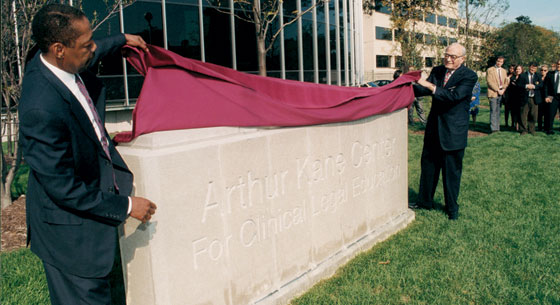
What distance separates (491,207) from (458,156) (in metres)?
1.11

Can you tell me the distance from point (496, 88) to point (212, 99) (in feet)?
41.0

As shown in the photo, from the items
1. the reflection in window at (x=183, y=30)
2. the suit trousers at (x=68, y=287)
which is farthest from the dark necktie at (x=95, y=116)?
the reflection in window at (x=183, y=30)

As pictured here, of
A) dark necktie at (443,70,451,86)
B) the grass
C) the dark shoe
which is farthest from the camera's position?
the dark shoe

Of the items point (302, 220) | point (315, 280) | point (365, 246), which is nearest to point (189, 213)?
point (302, 220)

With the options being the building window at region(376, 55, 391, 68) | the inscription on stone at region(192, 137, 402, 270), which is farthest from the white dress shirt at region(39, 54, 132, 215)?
the building window at region(376, 55, 391, 68)

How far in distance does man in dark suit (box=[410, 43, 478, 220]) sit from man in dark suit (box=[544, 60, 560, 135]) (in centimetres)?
962

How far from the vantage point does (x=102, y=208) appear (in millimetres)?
2283

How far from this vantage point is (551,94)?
13.3 m

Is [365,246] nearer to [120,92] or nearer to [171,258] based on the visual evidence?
[171,258]

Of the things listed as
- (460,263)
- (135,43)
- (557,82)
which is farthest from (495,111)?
(135,43)

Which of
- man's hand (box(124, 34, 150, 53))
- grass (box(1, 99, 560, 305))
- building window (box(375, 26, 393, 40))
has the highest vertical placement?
building window (box(375, 26, 393, 40))

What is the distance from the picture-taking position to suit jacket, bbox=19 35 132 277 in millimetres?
2117

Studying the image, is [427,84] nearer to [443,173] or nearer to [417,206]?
[443,173]

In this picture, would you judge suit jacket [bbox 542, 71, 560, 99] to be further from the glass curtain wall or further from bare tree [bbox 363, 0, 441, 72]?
the glass curtain wall
